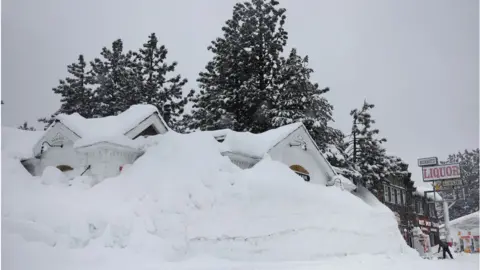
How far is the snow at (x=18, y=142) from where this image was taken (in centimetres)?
1546

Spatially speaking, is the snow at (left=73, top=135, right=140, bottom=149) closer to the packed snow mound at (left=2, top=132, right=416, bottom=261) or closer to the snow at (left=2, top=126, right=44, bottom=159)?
the packed snow mound at (left=2, top=132, right=416, bottom=261)

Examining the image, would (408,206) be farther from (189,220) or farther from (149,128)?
(189,220)

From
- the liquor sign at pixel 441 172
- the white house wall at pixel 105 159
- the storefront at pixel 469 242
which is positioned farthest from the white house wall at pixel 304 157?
the storefront at pixel 469 242

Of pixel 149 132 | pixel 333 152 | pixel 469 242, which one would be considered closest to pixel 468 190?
pixel 469 242

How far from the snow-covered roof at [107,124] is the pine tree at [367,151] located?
68.5 feet

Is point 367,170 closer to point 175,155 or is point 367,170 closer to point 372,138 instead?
point 372,138

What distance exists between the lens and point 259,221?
35.5ft

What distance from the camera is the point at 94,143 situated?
513 inches

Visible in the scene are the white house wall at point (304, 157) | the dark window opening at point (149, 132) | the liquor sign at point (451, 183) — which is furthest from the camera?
the liquor sign at point (451, 183)

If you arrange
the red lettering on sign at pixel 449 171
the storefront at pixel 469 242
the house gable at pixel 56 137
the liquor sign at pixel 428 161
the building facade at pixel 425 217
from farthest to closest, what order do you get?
1. the building facade at pixel 425 217
2. the storefront at pixel 469 242
3. the liquor sign at pixel 428 161
4. the red lettering on sign at pixel 449 171
5. the house gable at pixel 56 137

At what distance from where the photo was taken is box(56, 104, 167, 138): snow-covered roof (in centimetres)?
1365

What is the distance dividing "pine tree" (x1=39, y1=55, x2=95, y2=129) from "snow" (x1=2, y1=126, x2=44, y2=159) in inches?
707

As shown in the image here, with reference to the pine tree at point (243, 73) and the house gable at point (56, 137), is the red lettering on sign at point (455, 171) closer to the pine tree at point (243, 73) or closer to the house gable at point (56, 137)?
the pine tree at point (243, 73)

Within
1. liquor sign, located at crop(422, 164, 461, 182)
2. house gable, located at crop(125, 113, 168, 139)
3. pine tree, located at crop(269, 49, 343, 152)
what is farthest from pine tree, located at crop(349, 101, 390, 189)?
house gable, located at crop(125, 113, 168, 139)
